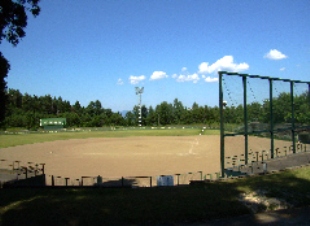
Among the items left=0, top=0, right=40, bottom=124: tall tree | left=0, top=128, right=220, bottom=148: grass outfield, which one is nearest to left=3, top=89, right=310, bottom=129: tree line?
left=0, top=128, right=220, bottom=148: grass outfield

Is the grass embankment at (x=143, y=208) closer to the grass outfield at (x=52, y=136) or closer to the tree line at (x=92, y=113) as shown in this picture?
the grass outfield at (x=52, y=136)

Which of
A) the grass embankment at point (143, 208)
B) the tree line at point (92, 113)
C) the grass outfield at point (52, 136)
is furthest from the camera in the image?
the tree line at point (92, 113)

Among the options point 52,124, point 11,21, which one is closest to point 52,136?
point 52,124

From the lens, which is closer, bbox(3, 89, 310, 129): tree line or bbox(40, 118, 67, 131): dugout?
bbox(40, 118, 67, 131): dugout

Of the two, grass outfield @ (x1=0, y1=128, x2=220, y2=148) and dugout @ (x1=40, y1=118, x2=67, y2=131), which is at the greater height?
dugout @ (x1=40, y1=118, x2=67, y2=131)

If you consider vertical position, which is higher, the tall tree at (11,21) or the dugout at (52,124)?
the tall tree at (11,21)

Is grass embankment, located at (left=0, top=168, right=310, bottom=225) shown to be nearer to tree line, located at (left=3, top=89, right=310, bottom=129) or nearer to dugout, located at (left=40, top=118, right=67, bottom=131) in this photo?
tree line, located at (left=3, top=89, right=310, bottom=129)

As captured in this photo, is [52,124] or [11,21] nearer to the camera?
[11,21]

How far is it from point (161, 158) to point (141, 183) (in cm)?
1624

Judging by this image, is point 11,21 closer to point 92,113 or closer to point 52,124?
point 52,124

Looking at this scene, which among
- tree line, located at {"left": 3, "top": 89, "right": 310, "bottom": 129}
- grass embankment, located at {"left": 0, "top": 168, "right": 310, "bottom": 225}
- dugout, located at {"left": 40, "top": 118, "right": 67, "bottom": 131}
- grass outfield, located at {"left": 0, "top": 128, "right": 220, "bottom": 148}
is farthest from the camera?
tree line, located at {"left": 3, "top": 89, "right": 310, "bottom": 129}

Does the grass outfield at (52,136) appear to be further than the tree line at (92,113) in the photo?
No

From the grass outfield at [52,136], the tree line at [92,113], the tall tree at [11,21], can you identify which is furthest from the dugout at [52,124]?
the tall tree at [11,21]

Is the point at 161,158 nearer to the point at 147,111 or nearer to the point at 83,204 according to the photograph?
the point at 83,204
